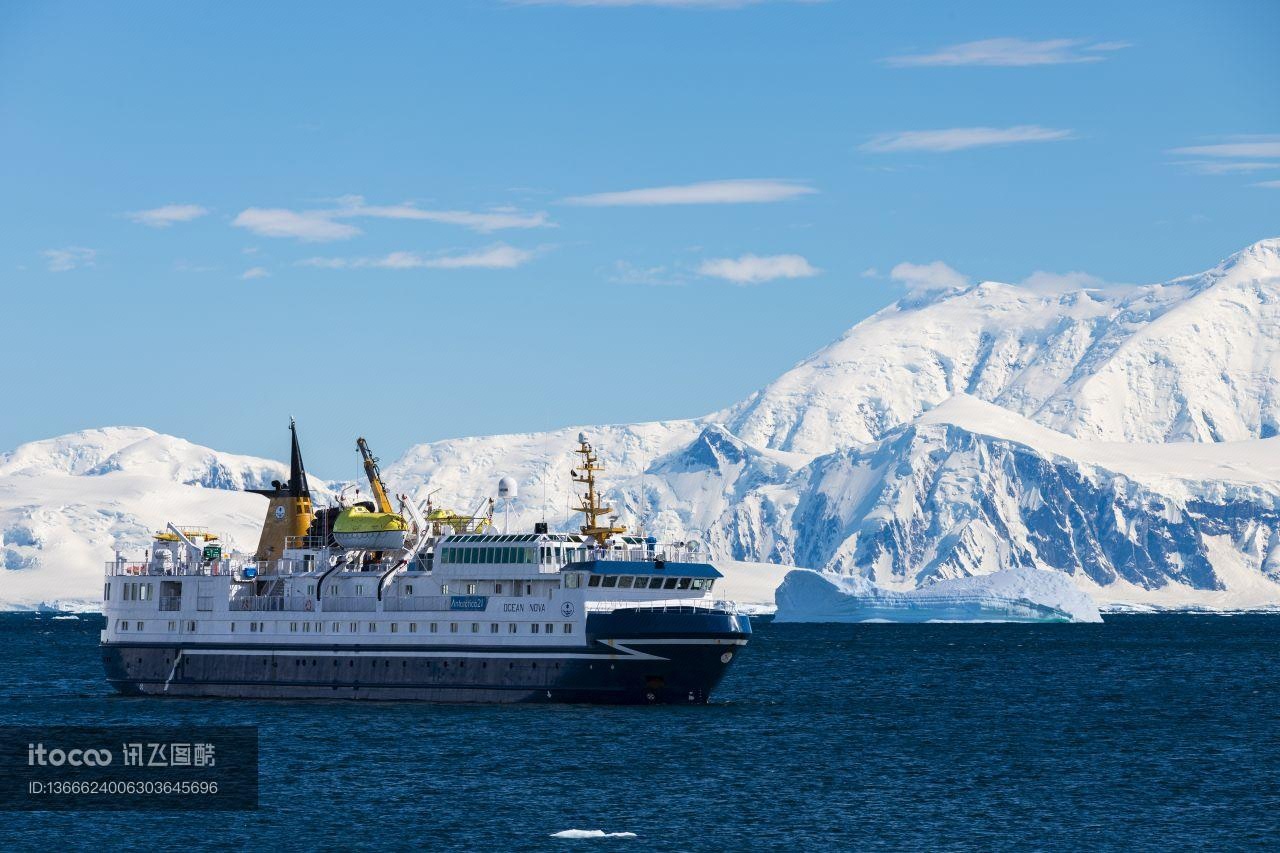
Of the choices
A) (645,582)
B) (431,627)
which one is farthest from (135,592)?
(645,582)

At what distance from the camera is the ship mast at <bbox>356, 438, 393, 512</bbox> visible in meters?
96.2

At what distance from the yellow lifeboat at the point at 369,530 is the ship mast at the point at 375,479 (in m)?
2.55

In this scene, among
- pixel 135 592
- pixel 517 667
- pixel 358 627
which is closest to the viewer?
pixel 517 667

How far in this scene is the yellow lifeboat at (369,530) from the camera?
89.4 metres

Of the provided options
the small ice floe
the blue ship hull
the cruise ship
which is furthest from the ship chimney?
the small ice floe

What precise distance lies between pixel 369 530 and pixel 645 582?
14825 millimetres

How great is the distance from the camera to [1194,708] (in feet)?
322

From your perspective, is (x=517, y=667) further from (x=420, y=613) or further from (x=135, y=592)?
(x=135, y=592)

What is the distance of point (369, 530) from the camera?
90.6 m

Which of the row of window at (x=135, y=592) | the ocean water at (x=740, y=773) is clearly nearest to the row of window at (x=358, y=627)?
the row of window at (x=135, y=592)

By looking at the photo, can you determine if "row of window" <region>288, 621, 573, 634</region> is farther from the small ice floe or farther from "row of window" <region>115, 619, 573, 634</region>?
the small ice floe

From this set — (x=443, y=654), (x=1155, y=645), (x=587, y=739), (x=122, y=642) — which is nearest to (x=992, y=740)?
(x=587, y=739)

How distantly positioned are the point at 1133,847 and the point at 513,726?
30.3 m

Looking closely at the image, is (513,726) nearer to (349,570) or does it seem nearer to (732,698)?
(349,570)
